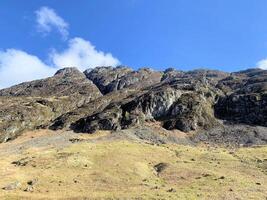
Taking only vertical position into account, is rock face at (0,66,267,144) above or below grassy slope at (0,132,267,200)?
above

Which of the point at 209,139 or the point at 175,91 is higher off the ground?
the point at 175,91

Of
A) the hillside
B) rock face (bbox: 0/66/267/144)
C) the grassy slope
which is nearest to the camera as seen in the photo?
the grassy slope

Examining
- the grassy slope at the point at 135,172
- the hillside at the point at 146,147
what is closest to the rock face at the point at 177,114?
the hillside at the point at 146,147

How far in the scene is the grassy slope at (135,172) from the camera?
57.4 m

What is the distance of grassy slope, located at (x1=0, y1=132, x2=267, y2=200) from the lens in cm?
5741

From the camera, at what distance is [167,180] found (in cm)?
6831

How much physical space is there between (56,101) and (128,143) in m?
88.7

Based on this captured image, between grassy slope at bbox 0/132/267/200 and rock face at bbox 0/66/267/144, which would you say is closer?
grassy slope at bbox 0/132/267/200

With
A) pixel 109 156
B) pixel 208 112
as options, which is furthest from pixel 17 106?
pixel 109 156

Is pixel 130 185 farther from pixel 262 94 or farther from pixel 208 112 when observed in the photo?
pixel 262 94

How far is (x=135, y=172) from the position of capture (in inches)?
2904

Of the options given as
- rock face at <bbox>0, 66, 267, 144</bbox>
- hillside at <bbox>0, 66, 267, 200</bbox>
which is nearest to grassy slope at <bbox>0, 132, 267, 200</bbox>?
hillside at <bbox>0, 66, 267, 200</bbox>

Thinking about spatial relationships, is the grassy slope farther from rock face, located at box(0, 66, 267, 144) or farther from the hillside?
rock face, located at box(0, 66, 267, 144)

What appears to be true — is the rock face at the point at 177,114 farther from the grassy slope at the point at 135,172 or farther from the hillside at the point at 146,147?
the grassy slope at the point at 135,172
